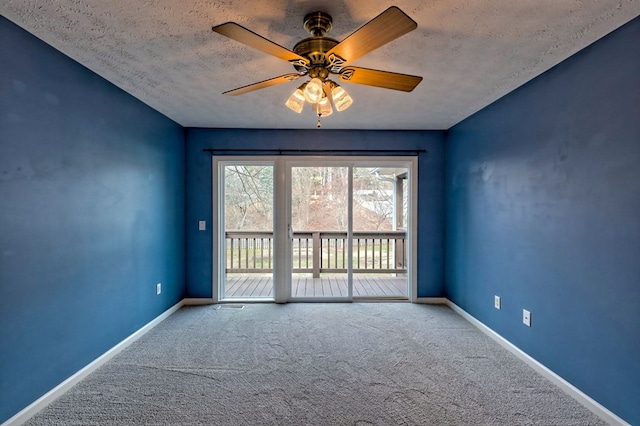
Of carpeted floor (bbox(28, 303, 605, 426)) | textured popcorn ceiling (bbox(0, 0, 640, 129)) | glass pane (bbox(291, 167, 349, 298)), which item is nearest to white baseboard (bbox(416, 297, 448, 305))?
carpeted floor (bbox(28, 303, 605, 426))

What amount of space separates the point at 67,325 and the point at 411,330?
2.99 meters

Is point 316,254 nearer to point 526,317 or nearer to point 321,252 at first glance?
point 321,252

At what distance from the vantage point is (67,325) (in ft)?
6.81

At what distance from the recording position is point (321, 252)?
16.8ft

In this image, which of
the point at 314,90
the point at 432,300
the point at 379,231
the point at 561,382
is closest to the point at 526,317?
the point at 561,382

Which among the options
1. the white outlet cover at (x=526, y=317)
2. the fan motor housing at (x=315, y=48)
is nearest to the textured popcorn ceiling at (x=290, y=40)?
the fan motor housing at (x=315, y=48)

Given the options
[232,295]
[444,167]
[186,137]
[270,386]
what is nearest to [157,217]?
[186,137]

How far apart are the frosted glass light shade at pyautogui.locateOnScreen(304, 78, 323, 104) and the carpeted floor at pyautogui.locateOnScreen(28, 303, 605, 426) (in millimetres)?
1953

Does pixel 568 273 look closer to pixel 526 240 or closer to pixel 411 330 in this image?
pixel 526 240

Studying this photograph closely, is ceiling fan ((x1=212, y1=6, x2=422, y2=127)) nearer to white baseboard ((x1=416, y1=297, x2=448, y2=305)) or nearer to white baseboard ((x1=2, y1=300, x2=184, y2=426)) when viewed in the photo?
white baseboard ((x1=2, y1=300, x2=184, y2=426))

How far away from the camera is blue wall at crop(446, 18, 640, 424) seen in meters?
1.68

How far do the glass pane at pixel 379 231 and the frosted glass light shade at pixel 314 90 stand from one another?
2510mm

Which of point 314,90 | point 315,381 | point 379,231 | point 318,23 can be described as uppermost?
point 318,23

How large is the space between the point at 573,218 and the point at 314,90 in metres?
1.99
